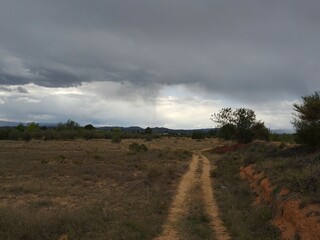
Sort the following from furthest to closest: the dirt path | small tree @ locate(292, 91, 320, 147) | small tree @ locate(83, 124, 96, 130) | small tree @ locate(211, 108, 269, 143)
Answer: small tree @ locate(83, 124, 96, 130), small tree @ locate(211, 108, 269, 143), small tree @ locate(292, 91, 320, 147), the dirt path

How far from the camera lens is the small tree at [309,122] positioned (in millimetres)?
29750

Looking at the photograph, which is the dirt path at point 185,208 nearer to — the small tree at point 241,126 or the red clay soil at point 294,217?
the red clay soil at point 294,217

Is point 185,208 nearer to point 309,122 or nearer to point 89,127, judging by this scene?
point 309,122

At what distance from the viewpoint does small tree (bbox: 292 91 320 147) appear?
29.8 meters

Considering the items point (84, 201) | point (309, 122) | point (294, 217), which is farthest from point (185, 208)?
point (309, 122)

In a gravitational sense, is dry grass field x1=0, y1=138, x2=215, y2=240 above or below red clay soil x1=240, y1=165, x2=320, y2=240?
below

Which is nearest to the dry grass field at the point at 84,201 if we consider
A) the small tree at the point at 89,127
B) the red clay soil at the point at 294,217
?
the red clay soil at the point at 294,217

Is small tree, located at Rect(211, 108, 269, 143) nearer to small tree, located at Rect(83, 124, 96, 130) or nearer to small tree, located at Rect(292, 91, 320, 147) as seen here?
small tree, located at Rect(292, 91, 320, 147)

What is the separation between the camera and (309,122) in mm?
30969

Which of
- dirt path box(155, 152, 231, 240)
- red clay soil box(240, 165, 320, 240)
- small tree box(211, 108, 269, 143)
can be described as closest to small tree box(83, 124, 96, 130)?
small tree box(211, 108, 269, 143)

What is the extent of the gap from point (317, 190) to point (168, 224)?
4.65 meters

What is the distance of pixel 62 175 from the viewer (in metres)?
26.6

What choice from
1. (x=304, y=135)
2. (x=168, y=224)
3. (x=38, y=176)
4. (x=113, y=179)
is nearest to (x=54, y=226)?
(x=168, y=224)

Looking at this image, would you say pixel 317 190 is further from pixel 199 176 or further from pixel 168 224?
pixel 199 176
